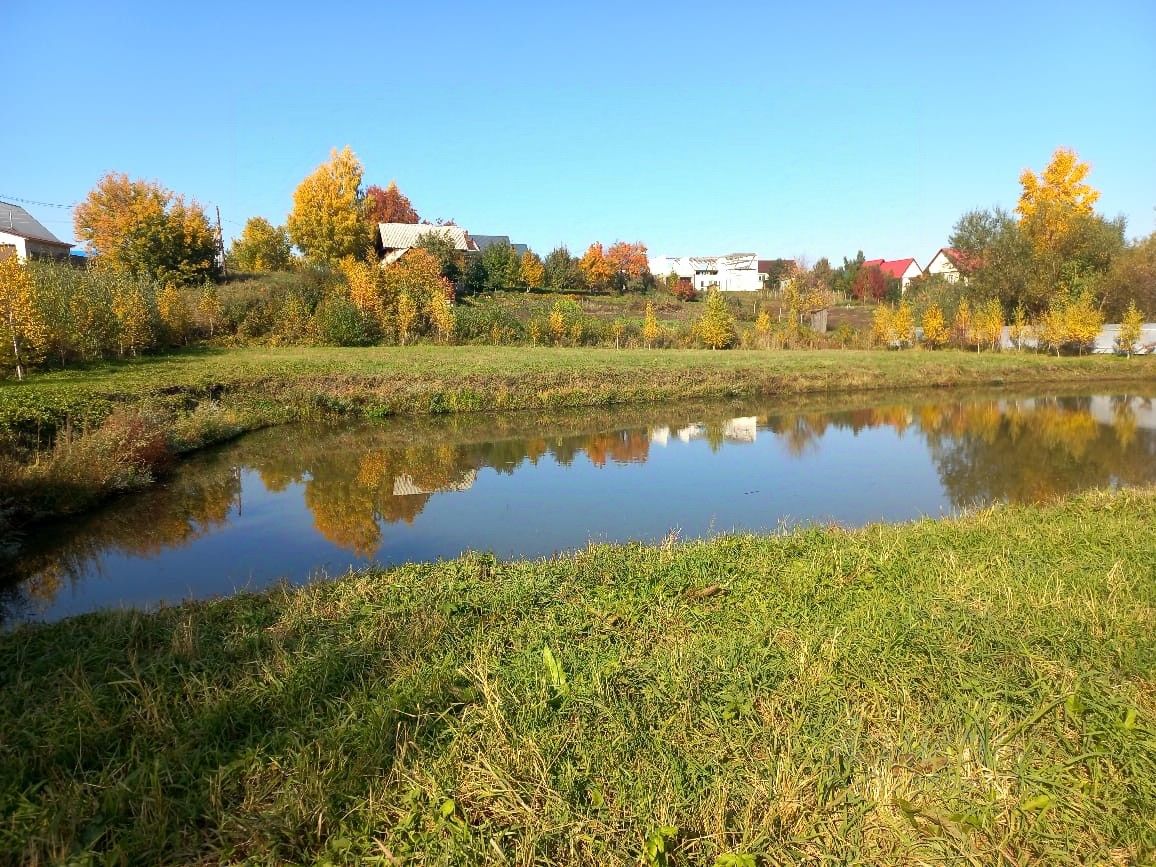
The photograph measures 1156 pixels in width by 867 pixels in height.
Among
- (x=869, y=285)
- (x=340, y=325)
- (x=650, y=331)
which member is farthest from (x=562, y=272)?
(x=869, y=285)

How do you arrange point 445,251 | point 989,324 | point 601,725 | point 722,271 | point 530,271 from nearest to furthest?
point 601,725 → point 989,324 → point 445,251 → point 530,271 → point 722,271

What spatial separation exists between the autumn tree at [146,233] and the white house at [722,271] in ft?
140

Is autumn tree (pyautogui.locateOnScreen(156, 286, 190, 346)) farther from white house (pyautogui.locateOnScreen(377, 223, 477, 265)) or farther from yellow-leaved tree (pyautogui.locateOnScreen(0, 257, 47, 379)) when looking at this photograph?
white house (pyautogui.locateOnScreen(377, 223, 477, 265))

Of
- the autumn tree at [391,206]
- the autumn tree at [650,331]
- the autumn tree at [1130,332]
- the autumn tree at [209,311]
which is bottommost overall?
the autumn tree at [1130,332]

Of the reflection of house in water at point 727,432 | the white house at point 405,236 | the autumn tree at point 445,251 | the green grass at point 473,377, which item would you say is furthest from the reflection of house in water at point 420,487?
the white house at point 405,236

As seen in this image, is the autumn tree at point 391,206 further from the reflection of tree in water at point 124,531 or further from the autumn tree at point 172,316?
the reflection of tree in water at point 124,531

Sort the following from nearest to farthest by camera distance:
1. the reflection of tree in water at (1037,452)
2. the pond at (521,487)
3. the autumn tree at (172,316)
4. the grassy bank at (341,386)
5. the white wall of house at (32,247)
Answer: the pond at (521,487) → the grassy bank at (341,386) → the reflection of tree in water at (1037,452) → the autumn tree at (172,316) → the white wall of house at (32,247)

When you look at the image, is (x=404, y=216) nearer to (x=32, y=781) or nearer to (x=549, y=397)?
(x=549, y=397)

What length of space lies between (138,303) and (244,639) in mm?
22076

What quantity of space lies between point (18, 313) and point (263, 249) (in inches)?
1139

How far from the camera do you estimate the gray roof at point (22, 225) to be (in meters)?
36.2

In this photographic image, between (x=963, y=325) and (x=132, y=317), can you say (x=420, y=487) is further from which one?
(x=963, y=325)

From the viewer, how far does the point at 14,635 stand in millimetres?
4414

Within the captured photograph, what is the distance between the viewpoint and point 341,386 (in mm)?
18016
